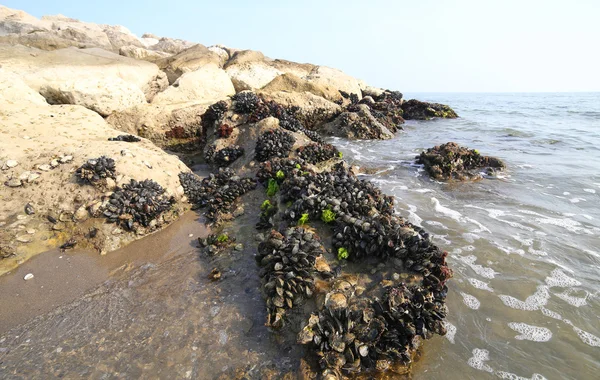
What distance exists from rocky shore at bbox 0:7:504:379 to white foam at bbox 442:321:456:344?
184 millimetres

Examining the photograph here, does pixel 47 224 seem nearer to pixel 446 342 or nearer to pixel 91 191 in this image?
pixel 91 191

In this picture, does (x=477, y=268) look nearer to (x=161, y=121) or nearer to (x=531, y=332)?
(x=531, y=332)

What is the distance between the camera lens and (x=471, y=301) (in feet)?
14.4

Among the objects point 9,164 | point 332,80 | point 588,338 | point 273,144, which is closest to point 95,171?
point 9,164

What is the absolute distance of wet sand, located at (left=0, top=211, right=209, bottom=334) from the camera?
4312 millimetres

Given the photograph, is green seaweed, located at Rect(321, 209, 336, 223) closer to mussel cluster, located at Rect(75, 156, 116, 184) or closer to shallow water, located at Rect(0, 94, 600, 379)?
shallow water, located at Rect(0, 94, 600, 379)

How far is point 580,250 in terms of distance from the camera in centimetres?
556

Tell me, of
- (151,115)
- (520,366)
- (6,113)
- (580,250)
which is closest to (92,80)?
(151,115)

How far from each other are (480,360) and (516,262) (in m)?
2.48

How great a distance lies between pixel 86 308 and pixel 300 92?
14.2m

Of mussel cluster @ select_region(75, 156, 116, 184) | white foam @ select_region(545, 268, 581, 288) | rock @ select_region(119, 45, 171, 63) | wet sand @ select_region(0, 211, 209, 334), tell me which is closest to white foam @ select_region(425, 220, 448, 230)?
white foam @ select_region(545, 268, 581, 288)

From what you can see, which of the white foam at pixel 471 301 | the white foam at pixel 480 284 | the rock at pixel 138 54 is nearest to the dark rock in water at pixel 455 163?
the white foam at pixel 480 284

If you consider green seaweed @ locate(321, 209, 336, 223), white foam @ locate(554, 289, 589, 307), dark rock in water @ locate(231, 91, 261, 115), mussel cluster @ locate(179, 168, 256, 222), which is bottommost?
white foam @ locate(554, 289, 589, 307)

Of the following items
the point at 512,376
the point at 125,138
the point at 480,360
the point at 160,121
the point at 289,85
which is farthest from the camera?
the point at 289,85
